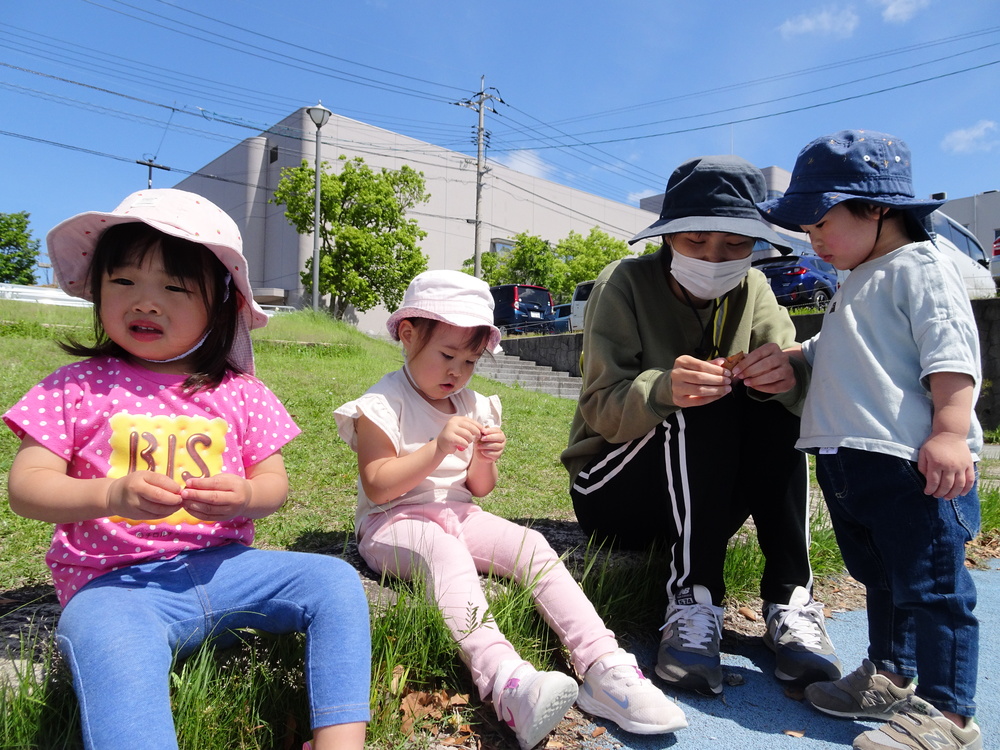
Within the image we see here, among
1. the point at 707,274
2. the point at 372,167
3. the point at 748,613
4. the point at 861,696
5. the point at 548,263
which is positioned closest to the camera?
the point at 861,696

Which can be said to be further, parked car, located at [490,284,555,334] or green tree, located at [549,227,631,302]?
green tree, located at [549,227,631,302]

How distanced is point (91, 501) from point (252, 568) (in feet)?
1.14

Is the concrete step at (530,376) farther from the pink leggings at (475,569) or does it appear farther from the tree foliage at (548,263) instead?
the tree foliage at (548,263)

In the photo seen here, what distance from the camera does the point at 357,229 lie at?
2550 cm

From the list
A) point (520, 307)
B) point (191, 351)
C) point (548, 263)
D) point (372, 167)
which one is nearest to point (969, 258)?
point (520, 307)

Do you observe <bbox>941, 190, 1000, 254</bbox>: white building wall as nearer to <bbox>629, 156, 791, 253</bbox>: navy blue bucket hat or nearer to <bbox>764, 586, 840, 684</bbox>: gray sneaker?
<bbox>629, 156, 791, 253</bbox>: navy blue bucket hat

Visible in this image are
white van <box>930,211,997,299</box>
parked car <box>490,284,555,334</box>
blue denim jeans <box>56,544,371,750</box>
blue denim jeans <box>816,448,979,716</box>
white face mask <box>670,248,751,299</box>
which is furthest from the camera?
parked car <box>490,284,555,334</box>

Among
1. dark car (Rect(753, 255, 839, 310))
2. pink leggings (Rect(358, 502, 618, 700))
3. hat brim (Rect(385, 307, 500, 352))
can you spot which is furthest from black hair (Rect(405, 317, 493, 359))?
dark car (Rect(753, 255, 839, 310))

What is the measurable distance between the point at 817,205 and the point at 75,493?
5.93 feet

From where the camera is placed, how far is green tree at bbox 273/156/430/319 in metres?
24.7

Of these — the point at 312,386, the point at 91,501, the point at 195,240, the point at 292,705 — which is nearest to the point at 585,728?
the point at 292,705

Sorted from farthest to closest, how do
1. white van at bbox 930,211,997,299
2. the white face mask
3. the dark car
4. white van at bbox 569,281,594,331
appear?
1. white van at bbox 569,281,594,331
2. the dark car
3. white van at bbox 930,211,997,299
4. the white face mask

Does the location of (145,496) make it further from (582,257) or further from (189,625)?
(582,257)

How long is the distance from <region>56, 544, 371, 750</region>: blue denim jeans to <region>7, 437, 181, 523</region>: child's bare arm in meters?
0.17
